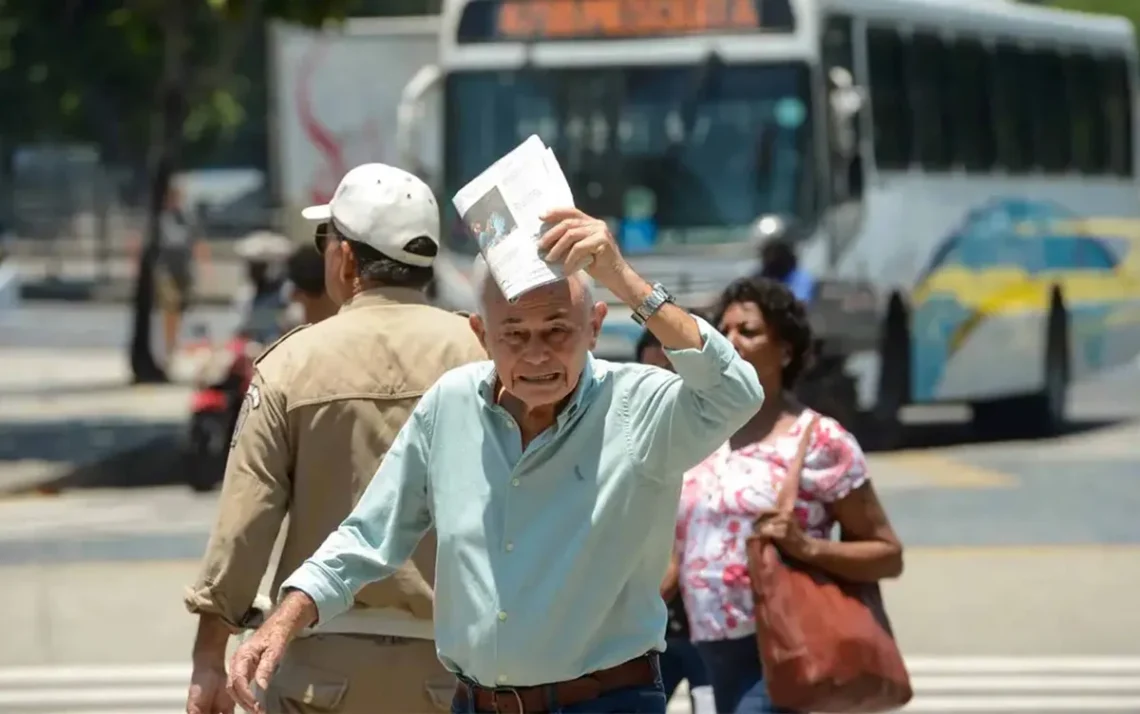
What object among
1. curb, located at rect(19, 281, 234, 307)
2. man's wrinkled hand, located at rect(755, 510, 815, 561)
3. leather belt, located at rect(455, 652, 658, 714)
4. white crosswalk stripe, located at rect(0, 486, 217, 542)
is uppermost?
leather belt, located at rect(455, 652, 658, 714)

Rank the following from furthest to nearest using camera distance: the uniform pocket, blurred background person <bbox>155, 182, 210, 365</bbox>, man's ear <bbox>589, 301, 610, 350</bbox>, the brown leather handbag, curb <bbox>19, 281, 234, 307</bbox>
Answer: curb <bbox>19, 281, 234, 307</bbox> < blurred background person <bbox>155, 182, 210, 365</bbox> < the brown leather handbag < the uniform pocket < man's ear <bbox>589, 301, 610, 350</bbox>

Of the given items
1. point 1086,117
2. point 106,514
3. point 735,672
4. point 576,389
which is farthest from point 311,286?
point 1086,117

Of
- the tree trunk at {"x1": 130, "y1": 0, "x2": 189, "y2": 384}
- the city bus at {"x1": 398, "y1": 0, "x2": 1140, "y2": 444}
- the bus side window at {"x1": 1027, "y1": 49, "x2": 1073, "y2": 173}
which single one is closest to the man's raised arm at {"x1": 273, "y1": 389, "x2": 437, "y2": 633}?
the city bus at {"x1": 398, "y1": 0, "x2": 1140, "y2": 444}

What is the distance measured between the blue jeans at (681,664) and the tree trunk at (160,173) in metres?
14.4

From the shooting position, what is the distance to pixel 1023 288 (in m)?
19.4

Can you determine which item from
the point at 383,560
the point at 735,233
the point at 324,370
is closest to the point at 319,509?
the point at 324,370

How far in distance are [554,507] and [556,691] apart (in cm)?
31

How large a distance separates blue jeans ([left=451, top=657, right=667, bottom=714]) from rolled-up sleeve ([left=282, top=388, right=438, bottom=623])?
0.80ft

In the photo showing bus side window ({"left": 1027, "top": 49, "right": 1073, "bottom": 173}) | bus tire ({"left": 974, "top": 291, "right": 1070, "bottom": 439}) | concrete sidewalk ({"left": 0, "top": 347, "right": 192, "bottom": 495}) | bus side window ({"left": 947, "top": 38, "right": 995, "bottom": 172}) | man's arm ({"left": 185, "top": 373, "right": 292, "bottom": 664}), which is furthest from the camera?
bus side window ({"left": 1027, "top": 49, "right": 1073, "bottom": 173})

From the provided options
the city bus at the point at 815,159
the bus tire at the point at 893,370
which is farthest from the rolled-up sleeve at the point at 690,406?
the bus tire at the point at 893,370

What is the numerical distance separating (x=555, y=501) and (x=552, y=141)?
13.3 m

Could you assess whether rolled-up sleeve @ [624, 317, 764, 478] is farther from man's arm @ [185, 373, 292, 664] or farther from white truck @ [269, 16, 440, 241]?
white truck @ [269, 16, 440, 241]

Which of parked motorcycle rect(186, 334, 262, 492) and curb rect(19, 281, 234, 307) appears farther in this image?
curb rect(19, 281, 234, 307)

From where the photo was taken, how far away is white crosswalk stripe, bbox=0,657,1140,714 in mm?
9461
